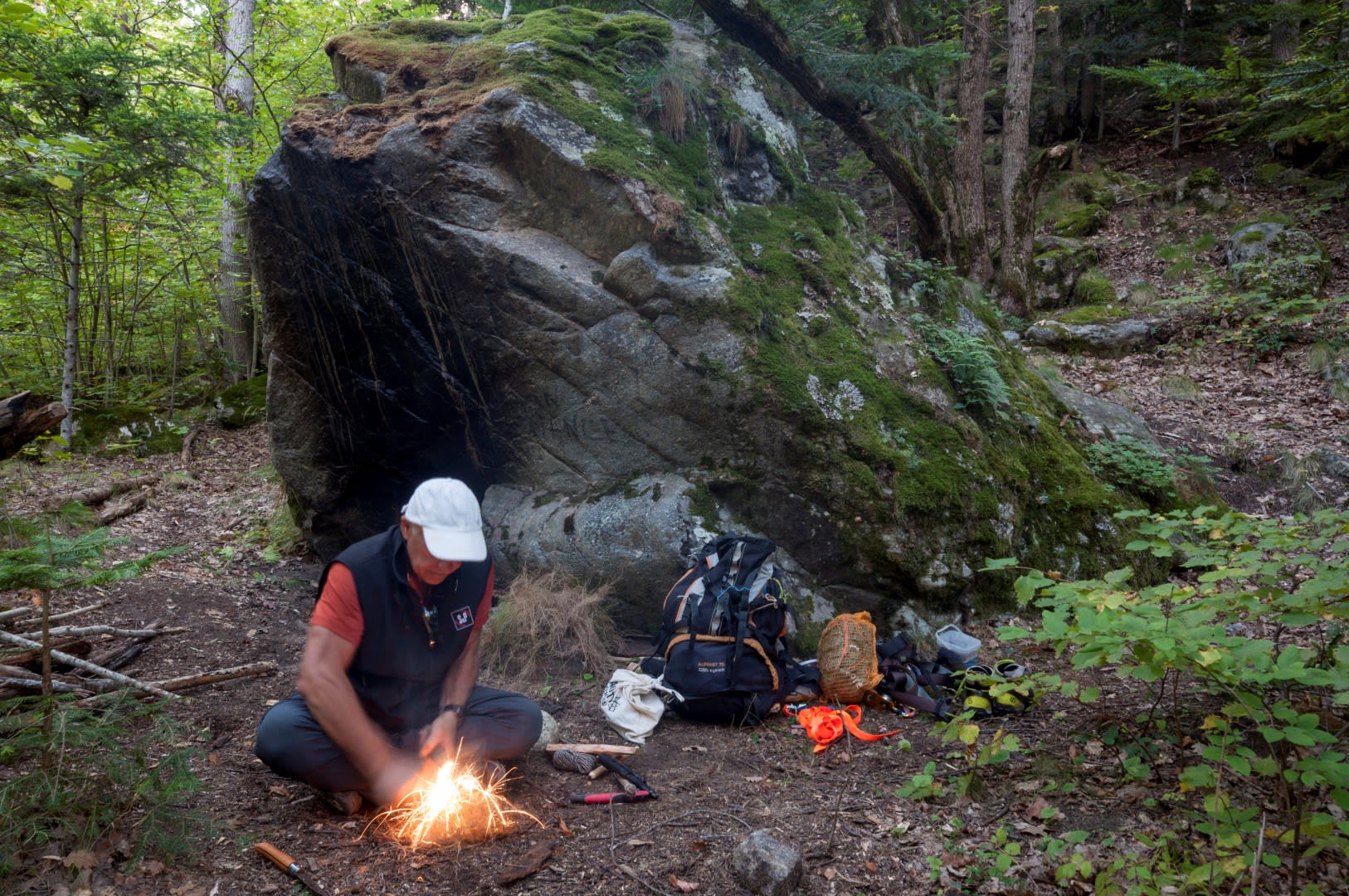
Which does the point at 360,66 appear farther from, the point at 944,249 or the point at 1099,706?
the point at 1099,706

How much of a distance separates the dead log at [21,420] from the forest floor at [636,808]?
950 millimetres

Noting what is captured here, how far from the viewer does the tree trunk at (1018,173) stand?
37.0 ft

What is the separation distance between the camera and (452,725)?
3389 millimetres

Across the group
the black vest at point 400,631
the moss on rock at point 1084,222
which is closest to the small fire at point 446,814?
the black vest at point 400,631

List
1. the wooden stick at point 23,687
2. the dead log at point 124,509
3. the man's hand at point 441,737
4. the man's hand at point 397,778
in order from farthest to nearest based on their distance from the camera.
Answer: the dead log at point 124,509
the wooden stick at point 23,687
the man's hand at point 441,737
the man's hand at point 397,778

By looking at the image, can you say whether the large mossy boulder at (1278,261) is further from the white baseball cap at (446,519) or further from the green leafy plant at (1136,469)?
the white baseball cap at (446,519)

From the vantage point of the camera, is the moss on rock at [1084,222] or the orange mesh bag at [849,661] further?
the moss on rock at [1084,222]

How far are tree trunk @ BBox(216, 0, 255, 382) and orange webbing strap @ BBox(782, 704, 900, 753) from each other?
1134 cm

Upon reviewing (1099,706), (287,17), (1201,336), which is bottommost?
(1099,706)

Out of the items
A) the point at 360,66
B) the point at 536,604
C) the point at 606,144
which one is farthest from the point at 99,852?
the point at 360,66

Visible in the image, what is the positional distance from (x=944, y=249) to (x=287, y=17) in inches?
455

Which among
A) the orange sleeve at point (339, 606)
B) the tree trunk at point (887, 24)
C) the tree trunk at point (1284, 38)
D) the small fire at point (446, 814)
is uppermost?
the tree trunk at point (1284, 38)

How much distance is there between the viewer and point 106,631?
14.3ft

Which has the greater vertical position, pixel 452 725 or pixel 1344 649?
pixel 1344 649
